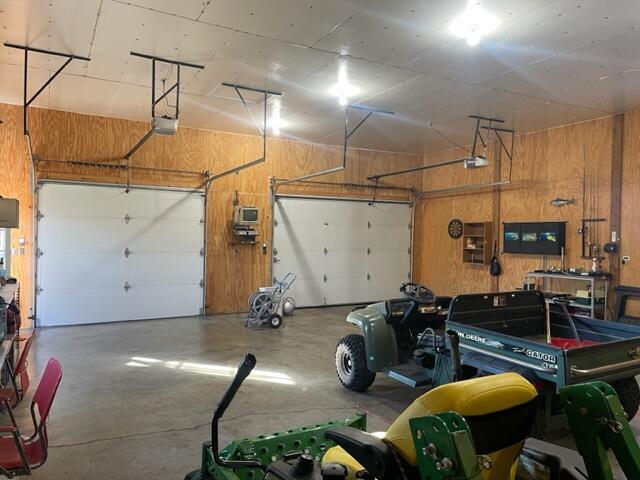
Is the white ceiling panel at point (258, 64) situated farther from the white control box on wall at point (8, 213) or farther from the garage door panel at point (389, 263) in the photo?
the garage door panel at point (389, 263)

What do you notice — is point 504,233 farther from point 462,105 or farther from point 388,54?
point 388,54

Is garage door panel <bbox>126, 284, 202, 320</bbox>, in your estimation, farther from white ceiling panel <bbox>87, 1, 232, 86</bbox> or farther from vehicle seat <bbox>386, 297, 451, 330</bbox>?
vehicle seat <bbox>386, 297, 451, 330</bbox>

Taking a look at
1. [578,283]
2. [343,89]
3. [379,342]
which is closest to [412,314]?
[379,342]

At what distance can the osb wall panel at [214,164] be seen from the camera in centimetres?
749

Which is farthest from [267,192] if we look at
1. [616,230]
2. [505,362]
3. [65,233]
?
[505,362]

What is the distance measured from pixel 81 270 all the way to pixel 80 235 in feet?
1.90

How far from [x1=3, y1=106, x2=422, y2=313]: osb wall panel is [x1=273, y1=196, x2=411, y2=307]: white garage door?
1.06 feet

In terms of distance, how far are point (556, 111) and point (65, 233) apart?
795cm

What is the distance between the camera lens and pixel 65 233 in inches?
296

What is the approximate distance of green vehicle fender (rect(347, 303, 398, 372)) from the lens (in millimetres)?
4262

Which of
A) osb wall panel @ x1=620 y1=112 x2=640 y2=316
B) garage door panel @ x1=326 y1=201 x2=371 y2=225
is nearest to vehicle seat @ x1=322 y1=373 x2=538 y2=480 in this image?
osb wall panel @ x1=620 y1=112 x2=640 y2=316

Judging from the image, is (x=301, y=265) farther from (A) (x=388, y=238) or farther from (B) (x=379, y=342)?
(B) (x=379, y=342)

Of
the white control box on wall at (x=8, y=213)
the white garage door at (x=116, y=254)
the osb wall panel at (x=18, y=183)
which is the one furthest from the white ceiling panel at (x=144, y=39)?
the white garage door at (x=116, y=254)

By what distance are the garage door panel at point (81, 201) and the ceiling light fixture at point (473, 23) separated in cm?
606
